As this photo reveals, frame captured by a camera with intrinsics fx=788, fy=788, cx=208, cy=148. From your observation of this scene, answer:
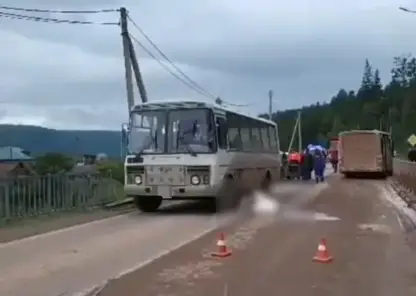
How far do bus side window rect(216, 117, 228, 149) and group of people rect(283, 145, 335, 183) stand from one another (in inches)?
749

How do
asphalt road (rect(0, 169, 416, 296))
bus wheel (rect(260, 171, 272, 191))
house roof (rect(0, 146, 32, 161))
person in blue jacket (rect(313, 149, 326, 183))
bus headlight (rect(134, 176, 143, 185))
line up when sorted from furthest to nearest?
1. house roof (rect(0, 146, 32, 161))
2. person in blue jacket (rect(313, 149, 326, 183))
3. bus wheel (rect(260, 171, 272, 191))
4. bus headlight (rect(134, 176, 143, 185))
5. asphalt road (rect(0, 169, 416, 296))

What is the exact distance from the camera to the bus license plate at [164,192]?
20.4 m

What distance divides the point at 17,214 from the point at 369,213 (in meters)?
9.12

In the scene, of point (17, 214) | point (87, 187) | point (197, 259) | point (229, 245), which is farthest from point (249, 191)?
point (197, 259)

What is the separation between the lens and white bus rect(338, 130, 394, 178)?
44.4 m

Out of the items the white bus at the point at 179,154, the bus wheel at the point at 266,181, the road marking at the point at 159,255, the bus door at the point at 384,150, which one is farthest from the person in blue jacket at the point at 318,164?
the road marking at the point at 159,255

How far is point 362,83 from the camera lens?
491ft

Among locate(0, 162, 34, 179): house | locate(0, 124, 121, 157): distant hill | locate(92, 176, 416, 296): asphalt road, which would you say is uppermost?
locate(0, 124, 121, 157): distant hill

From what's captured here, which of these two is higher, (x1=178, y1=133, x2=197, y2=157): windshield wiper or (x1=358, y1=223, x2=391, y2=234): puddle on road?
(x1=178, y1=133, x2=197, y2=157): windshield wiper

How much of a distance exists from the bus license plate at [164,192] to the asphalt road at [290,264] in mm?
2622

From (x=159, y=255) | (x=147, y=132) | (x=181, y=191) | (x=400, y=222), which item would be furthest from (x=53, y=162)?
(x=159, y=255)

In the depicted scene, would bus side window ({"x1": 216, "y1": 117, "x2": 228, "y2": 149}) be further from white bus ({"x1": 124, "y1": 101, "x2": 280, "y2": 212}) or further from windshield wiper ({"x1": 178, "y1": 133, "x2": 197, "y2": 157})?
windshield wiper ({"x1": 178, "y1": 133, "x2": 197, "y2": 157})

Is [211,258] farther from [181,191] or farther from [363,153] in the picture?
[363,153]

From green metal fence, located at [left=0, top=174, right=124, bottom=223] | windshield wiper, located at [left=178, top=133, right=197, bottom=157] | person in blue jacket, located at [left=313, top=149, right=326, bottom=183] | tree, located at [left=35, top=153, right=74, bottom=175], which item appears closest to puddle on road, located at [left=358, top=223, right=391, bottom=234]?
windshield wiper, located at [left=178, top=133, right=197, bottom=157]
